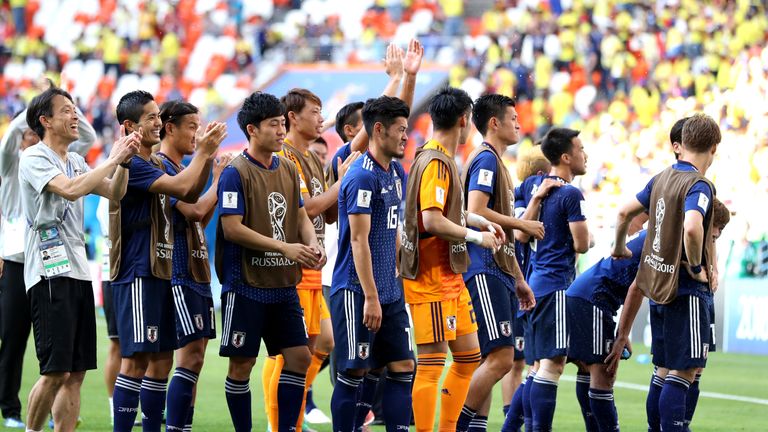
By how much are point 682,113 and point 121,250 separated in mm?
16325

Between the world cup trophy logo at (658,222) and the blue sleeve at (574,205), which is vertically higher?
the blue sleeve at (574,205)

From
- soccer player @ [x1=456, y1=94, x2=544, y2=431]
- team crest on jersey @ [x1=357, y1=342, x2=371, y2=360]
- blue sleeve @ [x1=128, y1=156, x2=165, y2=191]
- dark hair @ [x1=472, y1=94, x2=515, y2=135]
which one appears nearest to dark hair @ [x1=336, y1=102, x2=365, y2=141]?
dark hair @ [x1=472, y1=94, x2=515, y2=135]

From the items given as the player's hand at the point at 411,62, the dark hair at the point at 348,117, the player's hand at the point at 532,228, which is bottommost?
the player's hand at the point at 532,228

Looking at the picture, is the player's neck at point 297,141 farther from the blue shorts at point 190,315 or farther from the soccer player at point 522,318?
the soccer player at point 522,318

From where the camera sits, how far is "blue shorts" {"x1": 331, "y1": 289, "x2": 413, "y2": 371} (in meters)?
6.77

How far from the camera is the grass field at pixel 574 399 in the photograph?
9484 millimetres

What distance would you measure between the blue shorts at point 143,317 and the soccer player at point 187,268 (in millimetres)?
124

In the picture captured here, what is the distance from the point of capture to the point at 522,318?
876cm

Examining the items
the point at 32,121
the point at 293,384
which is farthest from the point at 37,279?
the point at 293,384

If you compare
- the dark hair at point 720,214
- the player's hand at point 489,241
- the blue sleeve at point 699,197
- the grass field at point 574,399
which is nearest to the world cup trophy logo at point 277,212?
the player's hand at point 489,241

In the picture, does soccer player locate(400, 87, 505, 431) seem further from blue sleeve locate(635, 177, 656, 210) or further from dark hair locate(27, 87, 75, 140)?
dark hair locate(27, 87, 75, 140)

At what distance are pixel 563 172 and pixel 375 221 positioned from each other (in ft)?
6.06

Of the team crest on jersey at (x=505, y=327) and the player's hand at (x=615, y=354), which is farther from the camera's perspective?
the player's hand at (x=615, y=354)

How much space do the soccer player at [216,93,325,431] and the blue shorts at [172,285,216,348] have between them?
302 mm
